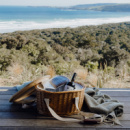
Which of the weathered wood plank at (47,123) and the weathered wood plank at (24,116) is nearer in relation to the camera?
the weathered wood plank at (47,123)

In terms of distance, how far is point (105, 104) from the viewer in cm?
164

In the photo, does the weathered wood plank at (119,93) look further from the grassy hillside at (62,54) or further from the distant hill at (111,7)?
the distant hill at (111,7)

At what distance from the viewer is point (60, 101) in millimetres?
1465

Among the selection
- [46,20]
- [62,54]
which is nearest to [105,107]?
[62,54]

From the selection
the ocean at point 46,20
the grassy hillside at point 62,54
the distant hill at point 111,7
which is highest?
the distant hill at point 111,7

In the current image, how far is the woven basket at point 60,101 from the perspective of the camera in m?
1.44

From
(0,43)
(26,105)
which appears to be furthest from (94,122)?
(0,43)

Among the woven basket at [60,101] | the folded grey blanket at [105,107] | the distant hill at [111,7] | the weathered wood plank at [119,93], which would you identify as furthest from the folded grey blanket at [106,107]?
the distant hill at [111,7]

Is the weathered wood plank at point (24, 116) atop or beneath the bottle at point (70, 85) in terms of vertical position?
beneath

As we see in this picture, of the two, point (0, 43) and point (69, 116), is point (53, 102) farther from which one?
point (0, 43)

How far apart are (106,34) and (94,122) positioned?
17.1m

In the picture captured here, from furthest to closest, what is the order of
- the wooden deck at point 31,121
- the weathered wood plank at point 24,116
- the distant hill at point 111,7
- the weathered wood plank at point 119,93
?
1. the distant hill at point 111,7
2. the weathered wood plank at point 119,93
3. the weathered wood plank at point 24,116
4. the wooden deck at point 31,121

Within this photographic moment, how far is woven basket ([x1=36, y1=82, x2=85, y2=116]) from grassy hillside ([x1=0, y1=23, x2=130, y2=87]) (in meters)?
2.06

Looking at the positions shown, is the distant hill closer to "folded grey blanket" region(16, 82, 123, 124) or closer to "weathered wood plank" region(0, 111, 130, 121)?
"folded grey blanket" region(16, 82, 123, 124)
